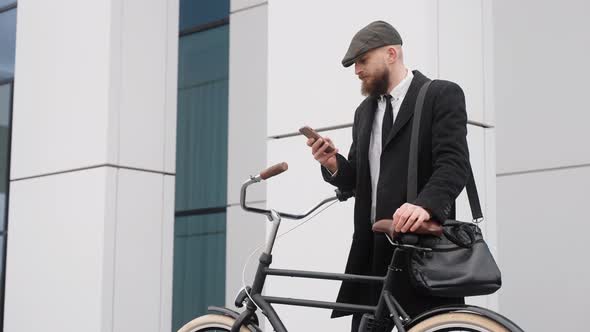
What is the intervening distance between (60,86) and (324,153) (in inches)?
163

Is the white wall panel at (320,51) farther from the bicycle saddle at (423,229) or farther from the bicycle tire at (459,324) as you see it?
the bicycle tire at (459,324)

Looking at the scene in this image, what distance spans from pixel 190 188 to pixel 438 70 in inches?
295

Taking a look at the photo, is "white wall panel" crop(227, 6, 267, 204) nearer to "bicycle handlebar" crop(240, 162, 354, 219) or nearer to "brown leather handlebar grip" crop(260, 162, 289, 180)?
"bicycle handlebar" crop(240, 162, 354, 219)

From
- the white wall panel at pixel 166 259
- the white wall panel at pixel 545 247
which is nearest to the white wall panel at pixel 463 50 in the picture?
the white wall panel at pixel 166 259

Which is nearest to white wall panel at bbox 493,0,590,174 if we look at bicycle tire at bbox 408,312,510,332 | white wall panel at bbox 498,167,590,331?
white wall panel at bbox 498,167,590,331

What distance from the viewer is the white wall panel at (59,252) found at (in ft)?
23.0

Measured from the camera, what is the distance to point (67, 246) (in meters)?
7.29

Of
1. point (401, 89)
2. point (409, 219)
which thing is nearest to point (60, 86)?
point (401, 89)

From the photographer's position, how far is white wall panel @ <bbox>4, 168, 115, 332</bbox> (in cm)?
702

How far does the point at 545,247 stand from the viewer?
8453 mm

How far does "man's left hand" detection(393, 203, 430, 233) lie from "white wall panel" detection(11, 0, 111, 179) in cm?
410

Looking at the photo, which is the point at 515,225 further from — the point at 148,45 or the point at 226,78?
the point at 226,78

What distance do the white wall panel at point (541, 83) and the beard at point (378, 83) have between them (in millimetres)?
4920

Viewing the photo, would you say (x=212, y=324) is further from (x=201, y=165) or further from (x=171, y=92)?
(x=201, y=165)
